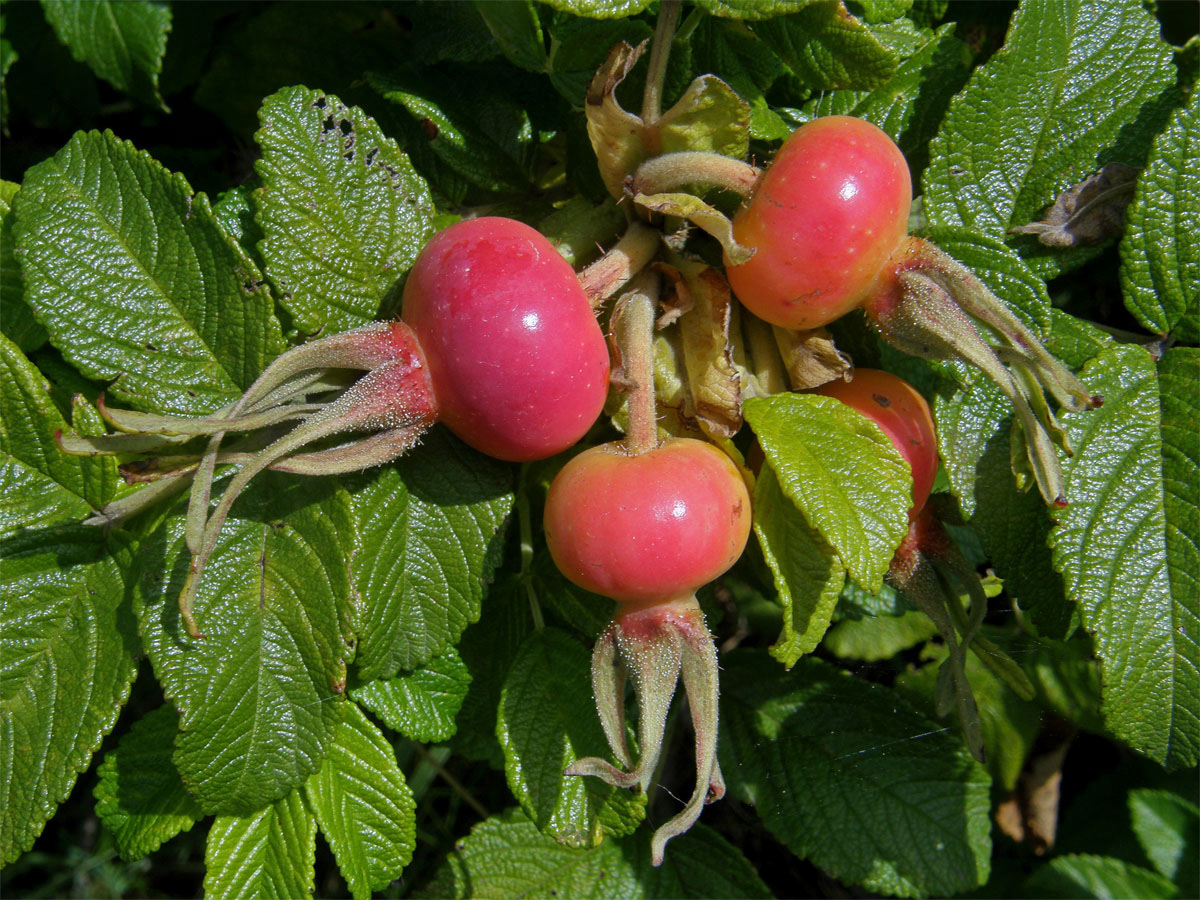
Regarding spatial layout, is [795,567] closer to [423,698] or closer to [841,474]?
[841,474]

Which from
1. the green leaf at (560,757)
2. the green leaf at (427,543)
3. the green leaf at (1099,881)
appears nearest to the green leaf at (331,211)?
the green leaf at (427,543)

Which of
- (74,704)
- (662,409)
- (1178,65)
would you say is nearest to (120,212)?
(74,704)

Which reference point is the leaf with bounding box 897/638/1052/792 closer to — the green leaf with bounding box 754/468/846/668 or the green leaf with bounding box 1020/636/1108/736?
the green leaf with bounding box 1020/636/1108/736

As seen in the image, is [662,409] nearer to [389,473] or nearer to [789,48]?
[389,473]

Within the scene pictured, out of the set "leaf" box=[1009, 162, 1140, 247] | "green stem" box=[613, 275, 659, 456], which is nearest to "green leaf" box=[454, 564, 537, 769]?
"green stem" box=[613, 275, 659, 456]

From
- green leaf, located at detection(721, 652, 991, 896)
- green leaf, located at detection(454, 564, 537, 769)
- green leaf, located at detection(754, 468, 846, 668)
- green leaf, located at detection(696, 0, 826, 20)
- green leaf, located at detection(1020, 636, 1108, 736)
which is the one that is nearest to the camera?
green leaf, located at detection(696, 0, 826, 20)
